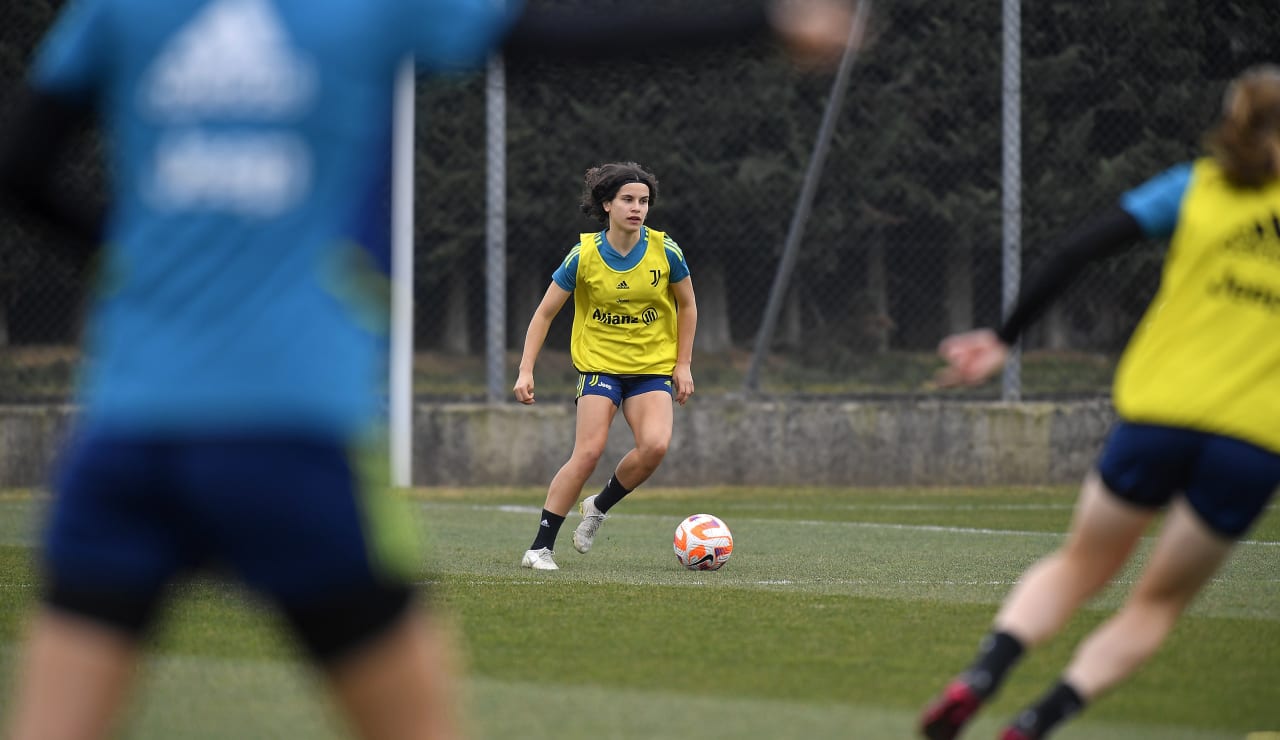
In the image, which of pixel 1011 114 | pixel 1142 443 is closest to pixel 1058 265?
pixel 1142 443

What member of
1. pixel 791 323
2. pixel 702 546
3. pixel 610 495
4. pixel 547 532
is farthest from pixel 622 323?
pixel 791 323

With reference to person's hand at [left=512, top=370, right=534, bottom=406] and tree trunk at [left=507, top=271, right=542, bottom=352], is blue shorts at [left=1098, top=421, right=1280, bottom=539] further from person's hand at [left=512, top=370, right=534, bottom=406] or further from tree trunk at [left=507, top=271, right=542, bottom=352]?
tree trunk at [left=507, top=271, right=542, bottom=352]

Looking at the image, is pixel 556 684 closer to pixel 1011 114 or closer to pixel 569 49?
pixel 569 49

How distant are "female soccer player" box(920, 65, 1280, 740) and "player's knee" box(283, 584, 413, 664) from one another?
204 centimetres

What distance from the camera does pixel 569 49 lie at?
289cm

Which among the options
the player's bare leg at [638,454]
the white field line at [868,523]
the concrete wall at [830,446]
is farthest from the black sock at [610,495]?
the concrete wall at [830,446]

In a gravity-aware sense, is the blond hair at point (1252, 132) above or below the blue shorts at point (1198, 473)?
above

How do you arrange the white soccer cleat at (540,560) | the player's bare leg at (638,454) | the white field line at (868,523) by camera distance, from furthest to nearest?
1. the white field line at (868,523)
2. the player's bare leg at (638,454)
3. the white soccer cleat at (540,560)

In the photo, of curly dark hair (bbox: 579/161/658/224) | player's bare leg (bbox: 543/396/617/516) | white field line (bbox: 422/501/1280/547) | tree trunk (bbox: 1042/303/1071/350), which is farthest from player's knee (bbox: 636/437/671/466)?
tree trunk (bbox: 1042/303/1071/350)

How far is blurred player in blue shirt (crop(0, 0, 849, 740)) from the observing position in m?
2.66

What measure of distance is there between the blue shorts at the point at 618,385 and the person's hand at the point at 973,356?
5.29 metres

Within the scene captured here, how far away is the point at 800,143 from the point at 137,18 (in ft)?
45.7

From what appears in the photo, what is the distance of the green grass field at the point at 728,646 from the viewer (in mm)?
5254

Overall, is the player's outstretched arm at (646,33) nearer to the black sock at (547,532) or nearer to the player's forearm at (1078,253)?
the player's forearm at (1078,253)
